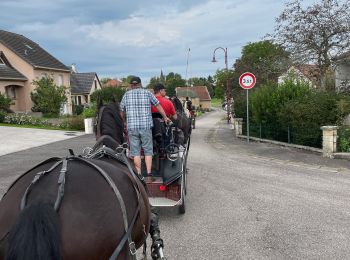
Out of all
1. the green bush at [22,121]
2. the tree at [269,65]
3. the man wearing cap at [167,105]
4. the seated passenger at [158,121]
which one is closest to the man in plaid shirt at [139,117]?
the seated passenger at [158,121]

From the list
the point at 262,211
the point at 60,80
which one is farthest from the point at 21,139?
the point at 60,80

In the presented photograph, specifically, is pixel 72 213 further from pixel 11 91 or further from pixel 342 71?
pixel 11 91

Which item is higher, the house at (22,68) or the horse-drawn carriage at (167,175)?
the house at (22,68)

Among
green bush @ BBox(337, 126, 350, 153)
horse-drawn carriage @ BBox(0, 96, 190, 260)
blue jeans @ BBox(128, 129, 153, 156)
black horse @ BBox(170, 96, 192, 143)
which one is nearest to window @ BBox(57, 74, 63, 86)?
green bush @ BBox(337, 126, 350, 153)

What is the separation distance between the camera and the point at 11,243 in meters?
2.32

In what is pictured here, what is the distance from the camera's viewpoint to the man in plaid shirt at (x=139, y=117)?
6344 millimetres

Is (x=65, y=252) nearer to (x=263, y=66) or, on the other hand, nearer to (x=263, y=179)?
(x=263, y=179)

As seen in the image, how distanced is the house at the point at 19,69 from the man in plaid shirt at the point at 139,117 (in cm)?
3224

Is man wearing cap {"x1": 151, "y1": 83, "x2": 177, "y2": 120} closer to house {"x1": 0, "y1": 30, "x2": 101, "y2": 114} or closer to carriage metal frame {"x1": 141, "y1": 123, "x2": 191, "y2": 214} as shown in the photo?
carriage metal frame {"x1": 141, "y1": 123, "x2": 191, "y2": 214}

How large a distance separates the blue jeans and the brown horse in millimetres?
3346

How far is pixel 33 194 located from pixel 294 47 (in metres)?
19.3

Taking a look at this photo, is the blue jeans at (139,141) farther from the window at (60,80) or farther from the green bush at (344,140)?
the window at (60,80)

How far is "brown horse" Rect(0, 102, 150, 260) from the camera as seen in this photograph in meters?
2.33

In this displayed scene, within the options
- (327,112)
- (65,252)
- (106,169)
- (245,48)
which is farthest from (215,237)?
(245,48)
